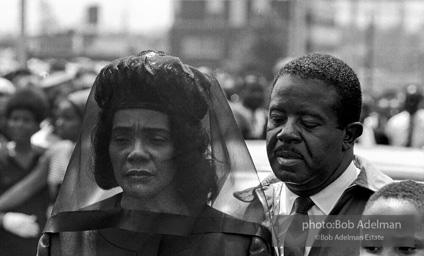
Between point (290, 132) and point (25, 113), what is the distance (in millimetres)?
3871

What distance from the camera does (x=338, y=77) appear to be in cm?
323

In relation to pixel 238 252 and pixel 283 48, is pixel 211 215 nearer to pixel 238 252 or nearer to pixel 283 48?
pixel 238 252

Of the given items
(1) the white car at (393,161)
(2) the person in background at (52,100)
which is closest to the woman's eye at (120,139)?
(1) the white car at (393,161)

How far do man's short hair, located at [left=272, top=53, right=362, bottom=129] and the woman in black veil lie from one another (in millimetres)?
480

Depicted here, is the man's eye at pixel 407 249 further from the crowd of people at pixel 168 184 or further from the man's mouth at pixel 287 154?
the man's mouth at pixel 287 154

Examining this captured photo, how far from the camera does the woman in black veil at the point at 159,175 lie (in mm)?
2746

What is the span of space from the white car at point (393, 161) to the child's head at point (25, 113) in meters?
1.52

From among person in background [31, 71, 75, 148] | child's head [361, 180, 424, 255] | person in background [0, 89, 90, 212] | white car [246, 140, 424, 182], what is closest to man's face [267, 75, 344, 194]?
child's head [361, 180, 424, 255]

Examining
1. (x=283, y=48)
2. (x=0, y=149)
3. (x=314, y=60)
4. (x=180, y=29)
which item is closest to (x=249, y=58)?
(x=283, y=48)

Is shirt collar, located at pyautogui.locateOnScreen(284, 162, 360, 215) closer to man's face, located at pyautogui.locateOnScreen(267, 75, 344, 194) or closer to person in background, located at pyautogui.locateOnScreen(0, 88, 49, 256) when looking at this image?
man's face, located at pyautogui.locateOnScreen(267, 75, 344, 194)

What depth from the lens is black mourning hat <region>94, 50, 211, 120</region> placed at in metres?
2.78

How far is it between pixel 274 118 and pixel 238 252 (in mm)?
594

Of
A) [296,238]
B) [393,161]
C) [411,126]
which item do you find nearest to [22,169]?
[393,161]

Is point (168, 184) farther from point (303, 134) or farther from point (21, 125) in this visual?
point (21, 125)
